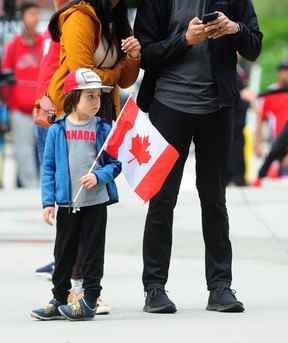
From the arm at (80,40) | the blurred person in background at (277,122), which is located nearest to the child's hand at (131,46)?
the arm at (80,40)

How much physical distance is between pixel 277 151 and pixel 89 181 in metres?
9.80

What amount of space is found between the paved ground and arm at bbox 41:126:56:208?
2.10 feet

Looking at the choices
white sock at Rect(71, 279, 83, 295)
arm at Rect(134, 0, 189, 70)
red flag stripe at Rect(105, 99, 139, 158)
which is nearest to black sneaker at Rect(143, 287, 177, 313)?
white sock at Rect(71, 279, 83, 295)

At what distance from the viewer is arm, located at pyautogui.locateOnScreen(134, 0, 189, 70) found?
285 inches

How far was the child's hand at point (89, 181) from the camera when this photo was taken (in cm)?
693

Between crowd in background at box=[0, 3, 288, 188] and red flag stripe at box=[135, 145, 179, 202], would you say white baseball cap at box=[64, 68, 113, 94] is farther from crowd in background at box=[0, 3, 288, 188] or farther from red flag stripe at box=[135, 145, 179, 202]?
crowd in background at box=[0, 3, 288, 188]

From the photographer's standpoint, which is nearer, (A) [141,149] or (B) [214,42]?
(A) [141,149]

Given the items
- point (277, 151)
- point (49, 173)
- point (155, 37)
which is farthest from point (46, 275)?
point (277, 151)

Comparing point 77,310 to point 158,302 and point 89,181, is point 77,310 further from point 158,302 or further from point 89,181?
point 89,181

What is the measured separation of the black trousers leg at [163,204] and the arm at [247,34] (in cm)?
46

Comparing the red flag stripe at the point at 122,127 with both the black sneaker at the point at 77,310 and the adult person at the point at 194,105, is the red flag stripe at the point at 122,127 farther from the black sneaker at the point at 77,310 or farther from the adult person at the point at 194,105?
the black sneaker at the point at 77,310

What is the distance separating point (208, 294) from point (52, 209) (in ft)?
5.09

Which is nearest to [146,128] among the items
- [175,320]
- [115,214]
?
[175,320]

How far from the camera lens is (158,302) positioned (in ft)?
24.2
